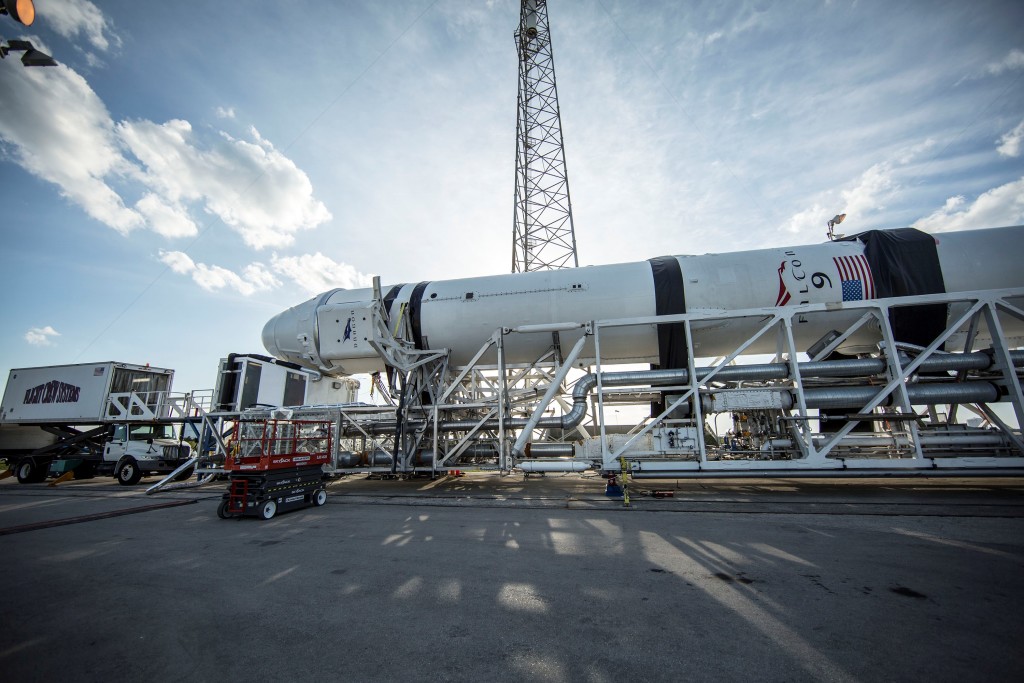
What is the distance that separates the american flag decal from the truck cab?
20.1 m

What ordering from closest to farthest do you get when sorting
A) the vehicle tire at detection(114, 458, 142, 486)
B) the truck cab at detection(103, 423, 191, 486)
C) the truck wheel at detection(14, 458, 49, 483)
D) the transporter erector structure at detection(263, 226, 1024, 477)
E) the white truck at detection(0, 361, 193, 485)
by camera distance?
the transporter erector structure at detection(263, 226, 1024, 477) → the vehicle tire at detection(114, 458, 142, 486) → the truck cab at detection(103, 423, 191, 486) → the white truck at detection(0, 361, 193, 485) → the truck wheel at detection(14, 458, 49, 483)

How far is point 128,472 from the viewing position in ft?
43.5

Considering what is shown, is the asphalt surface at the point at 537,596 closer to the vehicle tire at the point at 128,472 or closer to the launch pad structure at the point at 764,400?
the launch pad structure at the point at 764,400

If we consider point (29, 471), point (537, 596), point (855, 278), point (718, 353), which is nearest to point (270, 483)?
point (537, 596)

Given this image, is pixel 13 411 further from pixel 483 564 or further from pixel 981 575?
pixel 981 575

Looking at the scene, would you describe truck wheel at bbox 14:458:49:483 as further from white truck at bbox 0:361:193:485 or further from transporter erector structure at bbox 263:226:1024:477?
transporter erector structure at bbox 263:226:1024:477

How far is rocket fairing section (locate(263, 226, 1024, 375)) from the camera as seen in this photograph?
8508 millimetres

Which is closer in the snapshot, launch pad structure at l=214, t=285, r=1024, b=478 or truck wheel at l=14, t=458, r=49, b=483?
launch pad structure at l=214, t=285, r=1024, b=478

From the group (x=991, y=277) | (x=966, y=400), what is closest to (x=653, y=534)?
(x=966, y=400)

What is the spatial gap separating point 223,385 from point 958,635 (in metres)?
15.8

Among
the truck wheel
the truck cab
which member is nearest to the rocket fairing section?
the truck cab

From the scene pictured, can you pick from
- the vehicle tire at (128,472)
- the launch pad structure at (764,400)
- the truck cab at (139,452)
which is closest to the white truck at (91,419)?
the truck cab at (139,452)

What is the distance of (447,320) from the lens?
10.7 meters

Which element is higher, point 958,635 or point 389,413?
point 389,413
